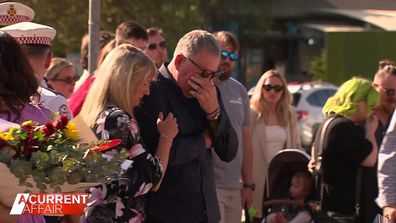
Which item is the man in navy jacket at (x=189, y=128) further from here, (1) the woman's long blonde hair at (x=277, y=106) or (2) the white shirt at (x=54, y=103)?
(1) the woman's long blonde hair at (x=277, y=106)

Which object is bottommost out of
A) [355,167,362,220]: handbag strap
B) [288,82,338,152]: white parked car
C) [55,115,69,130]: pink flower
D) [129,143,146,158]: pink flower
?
[288,82,338,152]: white parked car

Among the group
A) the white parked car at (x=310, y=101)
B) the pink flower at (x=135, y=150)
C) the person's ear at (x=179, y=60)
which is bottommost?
the white parked car at (x=310, y=101)

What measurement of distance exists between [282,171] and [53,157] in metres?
4.75

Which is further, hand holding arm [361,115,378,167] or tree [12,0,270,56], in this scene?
tree [12,0,270,56]

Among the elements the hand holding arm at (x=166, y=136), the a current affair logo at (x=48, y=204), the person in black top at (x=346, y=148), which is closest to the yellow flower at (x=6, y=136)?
the a current affair logo at (x=48, y=204)

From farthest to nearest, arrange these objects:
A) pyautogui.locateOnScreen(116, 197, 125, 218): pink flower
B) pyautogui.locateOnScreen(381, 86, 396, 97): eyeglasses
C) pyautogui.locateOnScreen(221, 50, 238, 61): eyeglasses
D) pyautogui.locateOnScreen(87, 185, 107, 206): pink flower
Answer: pyautogui.locateOnScreen(381, 86, 396, 97): eyeglasses
pyautogui.locateOnScreen(221, 50, 238, 61): eyeglasses
pyautogui.locateOnScreen(116, 197, 125, 218): pink flower
pyautogui.locateOnScreen(87, 185, 107, 206): pink flower

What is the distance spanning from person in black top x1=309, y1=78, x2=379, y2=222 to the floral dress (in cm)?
273

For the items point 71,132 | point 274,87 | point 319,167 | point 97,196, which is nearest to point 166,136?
point 97,196

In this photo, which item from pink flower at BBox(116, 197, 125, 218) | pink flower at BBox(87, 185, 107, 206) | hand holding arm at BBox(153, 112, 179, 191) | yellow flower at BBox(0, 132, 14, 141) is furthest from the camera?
hand holding arm at BBox(153, 112, 179, 191)

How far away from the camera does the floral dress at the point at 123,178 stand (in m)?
4.88

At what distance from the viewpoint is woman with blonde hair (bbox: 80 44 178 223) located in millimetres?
4895

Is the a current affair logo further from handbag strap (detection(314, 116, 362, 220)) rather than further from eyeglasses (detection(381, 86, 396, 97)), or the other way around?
eyeglasses (detection(381, 86, 396, 97))

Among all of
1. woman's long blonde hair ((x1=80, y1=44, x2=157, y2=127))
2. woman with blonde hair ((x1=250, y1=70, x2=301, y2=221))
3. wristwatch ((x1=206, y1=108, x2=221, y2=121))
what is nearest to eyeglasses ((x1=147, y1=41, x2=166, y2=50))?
woman with blonde hair ((x1=250, y1=70, x2=301, y2=221))

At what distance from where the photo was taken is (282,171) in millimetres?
8297
